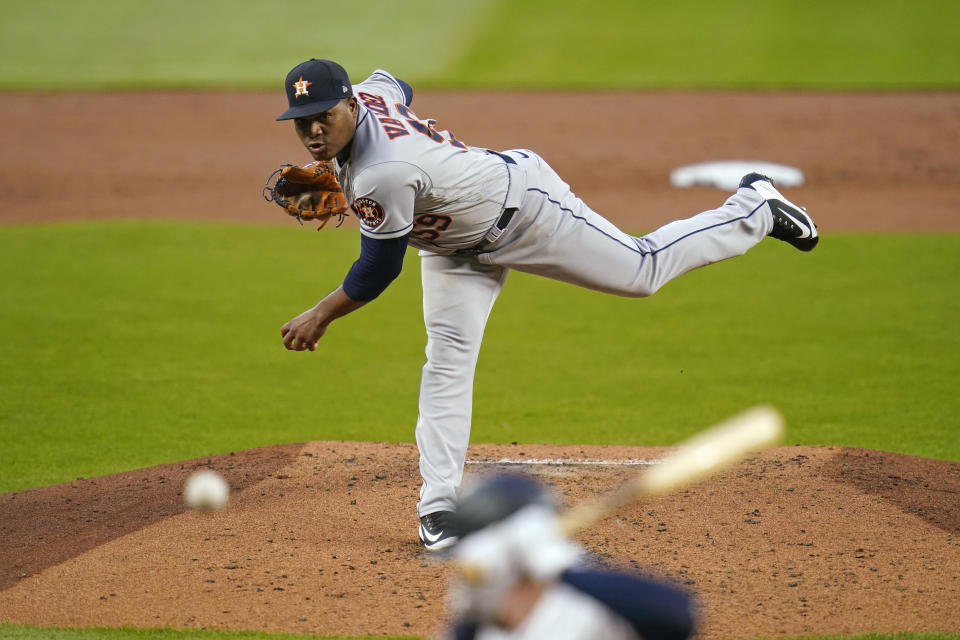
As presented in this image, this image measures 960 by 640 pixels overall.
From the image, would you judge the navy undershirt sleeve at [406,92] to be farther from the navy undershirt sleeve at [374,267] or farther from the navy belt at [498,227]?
the navy undershirt sleeve at [374,267]

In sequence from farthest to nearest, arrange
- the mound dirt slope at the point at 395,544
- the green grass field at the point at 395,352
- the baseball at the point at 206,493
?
1. the green grass field at the point at 395,352
2. the baseball at the point at 206,493
3. the mound dirt slope at the point at 395,544

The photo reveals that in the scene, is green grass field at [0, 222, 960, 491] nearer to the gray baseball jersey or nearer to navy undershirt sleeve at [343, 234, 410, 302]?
the gray baseball jersey

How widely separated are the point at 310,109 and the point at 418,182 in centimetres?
45

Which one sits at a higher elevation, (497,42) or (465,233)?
(497,42)

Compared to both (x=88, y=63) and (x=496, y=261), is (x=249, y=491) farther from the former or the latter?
(x=88, y=63)

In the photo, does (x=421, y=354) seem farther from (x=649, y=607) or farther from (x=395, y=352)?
(x=649, y=607)

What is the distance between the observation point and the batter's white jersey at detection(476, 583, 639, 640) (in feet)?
6.82

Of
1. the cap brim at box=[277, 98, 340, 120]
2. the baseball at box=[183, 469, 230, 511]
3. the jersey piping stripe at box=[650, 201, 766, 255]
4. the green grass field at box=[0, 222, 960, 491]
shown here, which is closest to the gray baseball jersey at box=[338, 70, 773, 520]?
the jersey piping stripe at box=[650, 201, 766, 255]

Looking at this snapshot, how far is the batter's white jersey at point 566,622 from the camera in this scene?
81.9 inches

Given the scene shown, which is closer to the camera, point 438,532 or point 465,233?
point 465,233

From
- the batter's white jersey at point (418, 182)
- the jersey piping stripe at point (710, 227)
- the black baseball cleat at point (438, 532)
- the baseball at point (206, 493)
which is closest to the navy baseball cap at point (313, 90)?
the batter's white jersey at point (418, 182)

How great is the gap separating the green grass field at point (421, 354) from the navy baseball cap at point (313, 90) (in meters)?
2.93

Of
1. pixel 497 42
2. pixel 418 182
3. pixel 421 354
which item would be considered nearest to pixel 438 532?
pixel 418 182

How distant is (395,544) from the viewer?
15.3 feet
